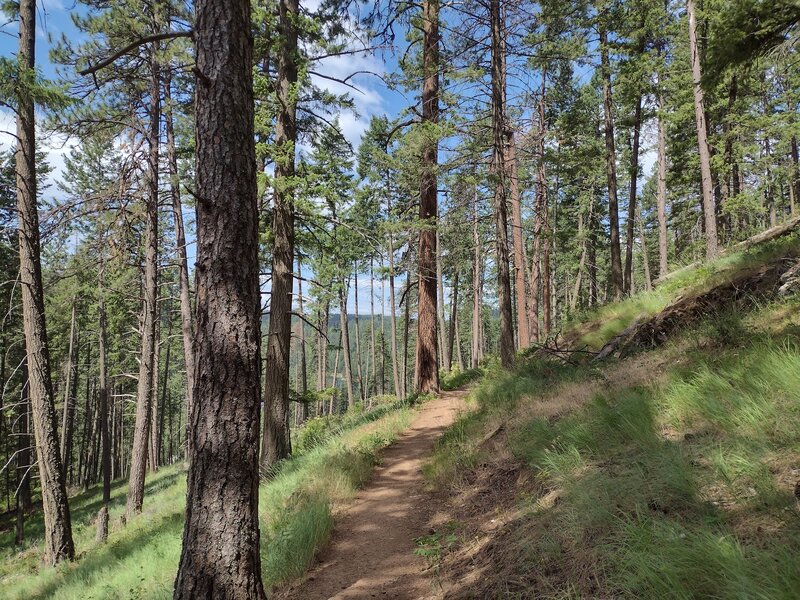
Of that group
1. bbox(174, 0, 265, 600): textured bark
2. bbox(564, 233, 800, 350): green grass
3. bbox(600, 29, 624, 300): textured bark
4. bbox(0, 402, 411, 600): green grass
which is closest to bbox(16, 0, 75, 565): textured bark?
bbox(0, 402, 411, 600): green grass

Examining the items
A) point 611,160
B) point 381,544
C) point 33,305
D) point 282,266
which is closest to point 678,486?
point 381,544

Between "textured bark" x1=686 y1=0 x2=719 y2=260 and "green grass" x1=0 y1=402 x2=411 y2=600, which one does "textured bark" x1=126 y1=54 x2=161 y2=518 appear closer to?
"green grass" x1=0 y1=402 x2=411 y2=600

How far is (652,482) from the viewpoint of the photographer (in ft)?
9.30

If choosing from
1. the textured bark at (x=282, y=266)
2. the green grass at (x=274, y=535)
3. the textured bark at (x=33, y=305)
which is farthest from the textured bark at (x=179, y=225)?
the textured bark at (x=282, y=266)

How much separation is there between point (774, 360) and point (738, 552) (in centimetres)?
222

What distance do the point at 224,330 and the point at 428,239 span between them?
336 inches

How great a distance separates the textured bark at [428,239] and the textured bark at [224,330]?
24.7 ft

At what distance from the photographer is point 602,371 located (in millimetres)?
6137

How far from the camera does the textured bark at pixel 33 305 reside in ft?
25.2

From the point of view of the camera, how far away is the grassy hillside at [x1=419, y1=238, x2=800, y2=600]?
2.06 meters

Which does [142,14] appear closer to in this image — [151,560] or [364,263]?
[151,560]

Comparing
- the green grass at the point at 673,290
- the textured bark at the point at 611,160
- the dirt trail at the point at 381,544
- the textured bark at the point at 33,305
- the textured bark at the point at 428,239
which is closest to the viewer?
the dirt trail at the point at 381,544

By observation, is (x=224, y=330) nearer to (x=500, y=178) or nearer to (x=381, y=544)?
(x=381, y=544)

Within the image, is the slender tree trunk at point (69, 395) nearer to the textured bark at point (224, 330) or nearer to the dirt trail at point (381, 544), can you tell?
the dirt trail at point (381, 544)
